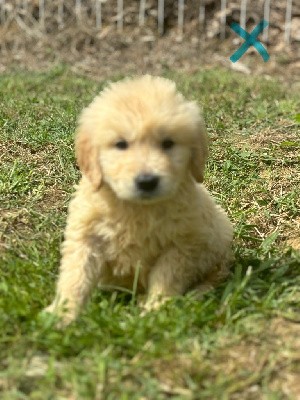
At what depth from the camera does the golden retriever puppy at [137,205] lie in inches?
140

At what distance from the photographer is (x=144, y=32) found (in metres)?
11.2

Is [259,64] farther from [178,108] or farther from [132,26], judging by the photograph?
[178,108]

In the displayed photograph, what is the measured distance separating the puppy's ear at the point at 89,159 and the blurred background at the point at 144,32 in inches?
267

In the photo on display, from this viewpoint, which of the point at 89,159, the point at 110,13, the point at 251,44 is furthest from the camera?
the point at 110,13

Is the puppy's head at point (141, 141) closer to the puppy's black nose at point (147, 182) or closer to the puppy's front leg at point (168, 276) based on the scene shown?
the puppy's black nose at point (147, 182)

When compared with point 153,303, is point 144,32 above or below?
below

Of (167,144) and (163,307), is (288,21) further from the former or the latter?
(163,307)

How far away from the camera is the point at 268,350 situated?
328 centimetres

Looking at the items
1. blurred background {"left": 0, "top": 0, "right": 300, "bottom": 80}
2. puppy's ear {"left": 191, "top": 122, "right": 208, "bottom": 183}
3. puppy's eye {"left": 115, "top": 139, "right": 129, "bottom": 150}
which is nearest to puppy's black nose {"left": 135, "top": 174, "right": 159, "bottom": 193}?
puppy's eye {"left": 115, "top": 139, "right": 129, "bottom": 150}

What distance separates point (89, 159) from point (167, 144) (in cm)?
42

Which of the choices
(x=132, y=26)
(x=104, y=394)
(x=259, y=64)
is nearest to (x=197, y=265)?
(x=104, y=394)

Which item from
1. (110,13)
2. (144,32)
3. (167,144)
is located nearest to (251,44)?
(144,32)

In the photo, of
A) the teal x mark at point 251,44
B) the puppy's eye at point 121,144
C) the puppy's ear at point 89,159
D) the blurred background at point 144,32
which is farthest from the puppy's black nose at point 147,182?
the blurred background at point 144,32

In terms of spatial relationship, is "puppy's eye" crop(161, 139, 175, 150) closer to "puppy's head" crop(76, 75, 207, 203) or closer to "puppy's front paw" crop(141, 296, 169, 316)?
"puppy's head" crop(76, 75, 207, 203)
